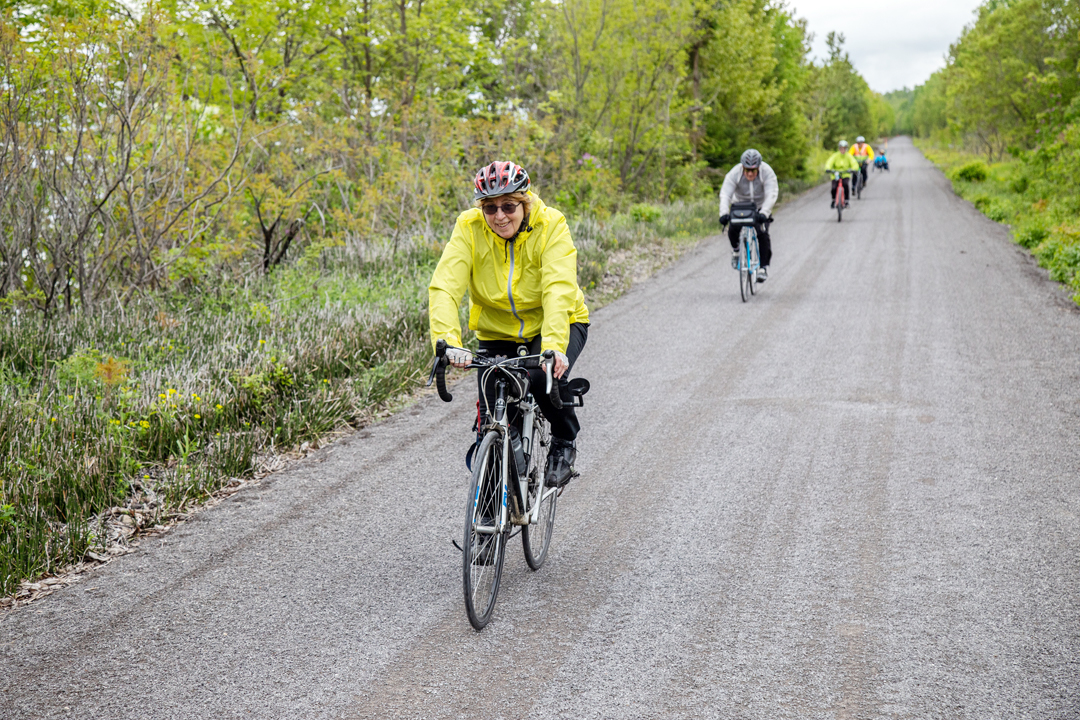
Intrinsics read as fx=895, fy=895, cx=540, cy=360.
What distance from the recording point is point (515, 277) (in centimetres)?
430

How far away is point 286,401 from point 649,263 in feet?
34.1

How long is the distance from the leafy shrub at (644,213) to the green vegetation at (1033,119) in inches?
302

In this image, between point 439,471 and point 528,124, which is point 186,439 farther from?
point 528,124

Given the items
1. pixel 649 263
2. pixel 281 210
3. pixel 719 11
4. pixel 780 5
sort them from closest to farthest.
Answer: pixel 281 210
pixel 649 263
pixel 719 11
pixel 780 5

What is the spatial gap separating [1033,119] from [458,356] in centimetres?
3919

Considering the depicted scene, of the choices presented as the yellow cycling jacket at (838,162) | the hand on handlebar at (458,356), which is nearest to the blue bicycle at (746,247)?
the hand on handlebar at (458,356)

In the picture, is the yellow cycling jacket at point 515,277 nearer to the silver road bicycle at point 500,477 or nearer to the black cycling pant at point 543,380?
the black cycling pant at point 543,380

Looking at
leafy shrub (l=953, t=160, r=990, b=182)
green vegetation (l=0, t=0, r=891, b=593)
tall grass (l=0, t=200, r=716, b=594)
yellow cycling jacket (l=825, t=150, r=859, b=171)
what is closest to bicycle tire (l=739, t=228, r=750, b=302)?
green vegetation (l=0, t=0, r=891, b=593)

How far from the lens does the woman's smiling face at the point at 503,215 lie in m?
4.09

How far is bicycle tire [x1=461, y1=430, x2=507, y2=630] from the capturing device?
3705 millimetres

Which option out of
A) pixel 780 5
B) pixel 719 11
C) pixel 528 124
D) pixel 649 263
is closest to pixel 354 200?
pixel 528 124

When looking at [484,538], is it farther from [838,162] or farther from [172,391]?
[838,162]

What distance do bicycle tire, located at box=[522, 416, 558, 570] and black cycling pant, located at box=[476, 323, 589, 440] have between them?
90 mm

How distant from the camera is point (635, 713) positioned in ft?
10.7
